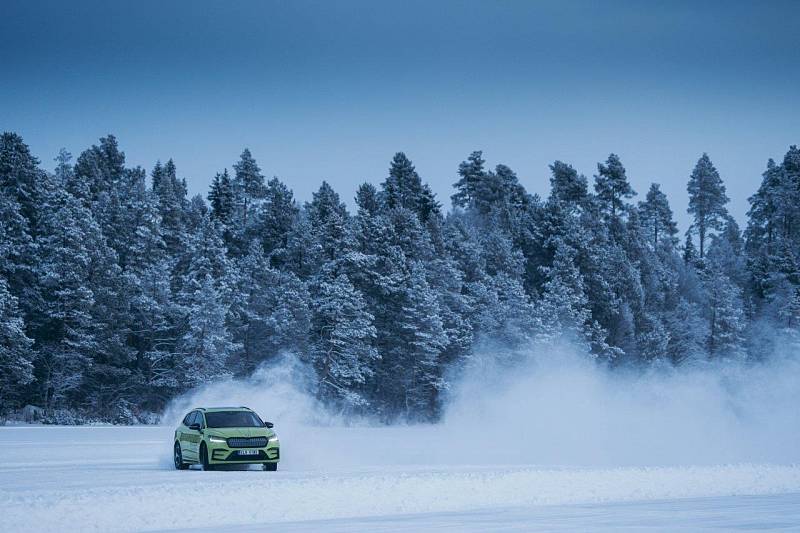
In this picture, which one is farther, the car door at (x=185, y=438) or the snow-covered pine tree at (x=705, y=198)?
the snow-covered pine tree at (x=705, y=198)

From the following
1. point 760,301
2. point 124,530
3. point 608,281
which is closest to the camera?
point 124,530

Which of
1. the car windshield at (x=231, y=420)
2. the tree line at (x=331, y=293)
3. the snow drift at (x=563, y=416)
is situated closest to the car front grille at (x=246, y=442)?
the car windshield at (x=231, y=420)

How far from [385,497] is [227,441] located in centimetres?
771

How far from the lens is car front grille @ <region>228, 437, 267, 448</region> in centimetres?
2745

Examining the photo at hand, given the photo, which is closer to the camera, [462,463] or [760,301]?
[462,463]

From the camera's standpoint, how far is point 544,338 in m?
79.6

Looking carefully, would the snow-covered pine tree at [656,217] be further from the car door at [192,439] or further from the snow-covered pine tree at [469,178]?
the car door at [192,439]

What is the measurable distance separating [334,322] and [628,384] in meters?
28.4

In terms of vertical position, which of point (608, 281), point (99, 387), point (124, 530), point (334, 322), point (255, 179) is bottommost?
point (124, 530)

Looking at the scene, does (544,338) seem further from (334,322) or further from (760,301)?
(760,301)

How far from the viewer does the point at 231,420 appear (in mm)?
28500

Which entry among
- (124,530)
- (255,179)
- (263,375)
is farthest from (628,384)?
(124,530)

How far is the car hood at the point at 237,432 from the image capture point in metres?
27.6

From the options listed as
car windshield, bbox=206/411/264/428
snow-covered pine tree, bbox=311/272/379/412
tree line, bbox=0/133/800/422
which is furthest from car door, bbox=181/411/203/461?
snow-covered pine tree, bbox=311/272/379/412
